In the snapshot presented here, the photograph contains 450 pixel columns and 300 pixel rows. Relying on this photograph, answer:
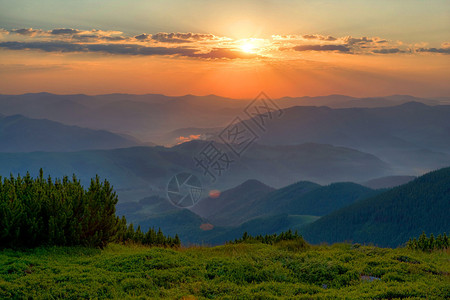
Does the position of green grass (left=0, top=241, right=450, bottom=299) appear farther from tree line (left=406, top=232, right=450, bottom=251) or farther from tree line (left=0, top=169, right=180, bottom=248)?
tree line (left=406, top=232, right=450, bottom=251)

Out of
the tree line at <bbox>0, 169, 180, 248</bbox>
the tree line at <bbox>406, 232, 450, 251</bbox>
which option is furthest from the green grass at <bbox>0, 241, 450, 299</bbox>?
the tree line at <bbox>406, 232, 450, 251</bbox>

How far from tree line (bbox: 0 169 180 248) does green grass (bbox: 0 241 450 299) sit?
0.81m

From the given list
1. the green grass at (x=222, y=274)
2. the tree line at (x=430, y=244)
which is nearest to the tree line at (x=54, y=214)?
the green grass at (x=222, y=274)

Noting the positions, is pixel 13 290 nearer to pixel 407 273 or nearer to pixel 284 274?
pixel 284 274

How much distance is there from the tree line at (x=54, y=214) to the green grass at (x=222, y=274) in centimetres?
81

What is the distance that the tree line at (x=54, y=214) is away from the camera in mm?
16484

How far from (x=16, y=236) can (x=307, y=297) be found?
12.5m

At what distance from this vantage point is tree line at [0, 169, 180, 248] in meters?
16.5

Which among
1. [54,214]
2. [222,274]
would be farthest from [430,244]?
[54,214]

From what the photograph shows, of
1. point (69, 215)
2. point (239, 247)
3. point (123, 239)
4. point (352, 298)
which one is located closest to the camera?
point (352, 298)

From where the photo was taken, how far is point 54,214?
17.6 metres

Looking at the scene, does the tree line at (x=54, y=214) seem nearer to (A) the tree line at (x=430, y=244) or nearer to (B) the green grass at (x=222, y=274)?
(B) the green grass at (x=222, y=274)

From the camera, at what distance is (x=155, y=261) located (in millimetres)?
15148

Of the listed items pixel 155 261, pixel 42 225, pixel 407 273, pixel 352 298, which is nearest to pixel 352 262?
pixel 407 273
